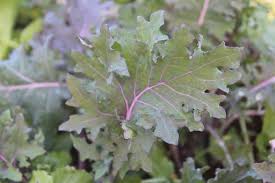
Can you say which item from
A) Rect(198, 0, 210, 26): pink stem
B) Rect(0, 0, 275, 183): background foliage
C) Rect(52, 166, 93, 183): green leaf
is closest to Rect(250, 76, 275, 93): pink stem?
Rect(0, 0, 275, 183): background foliage

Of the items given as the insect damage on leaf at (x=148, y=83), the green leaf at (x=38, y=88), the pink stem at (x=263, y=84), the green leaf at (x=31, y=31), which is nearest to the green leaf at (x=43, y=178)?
the insect damage on leaf at (x=148, y=83)

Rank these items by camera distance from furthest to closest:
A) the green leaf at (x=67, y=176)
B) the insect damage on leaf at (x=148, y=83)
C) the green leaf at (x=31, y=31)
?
the green leaf at (x=31, y=31) < the green leaf at (x=67, y=176) < the insect damage on leaf at (x=148, y=83)

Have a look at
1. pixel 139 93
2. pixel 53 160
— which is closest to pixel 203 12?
pixel 139 93

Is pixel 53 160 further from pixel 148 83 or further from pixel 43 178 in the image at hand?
pixel 148 83

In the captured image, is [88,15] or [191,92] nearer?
[191,92]

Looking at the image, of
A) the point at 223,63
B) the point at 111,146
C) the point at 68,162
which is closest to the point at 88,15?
the point at 68,162

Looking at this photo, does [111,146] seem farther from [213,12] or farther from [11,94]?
[213,12]

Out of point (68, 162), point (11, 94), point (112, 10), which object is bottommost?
point (68, 162)

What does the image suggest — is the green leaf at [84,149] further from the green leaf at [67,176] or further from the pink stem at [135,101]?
the pink stem at [135,101]
